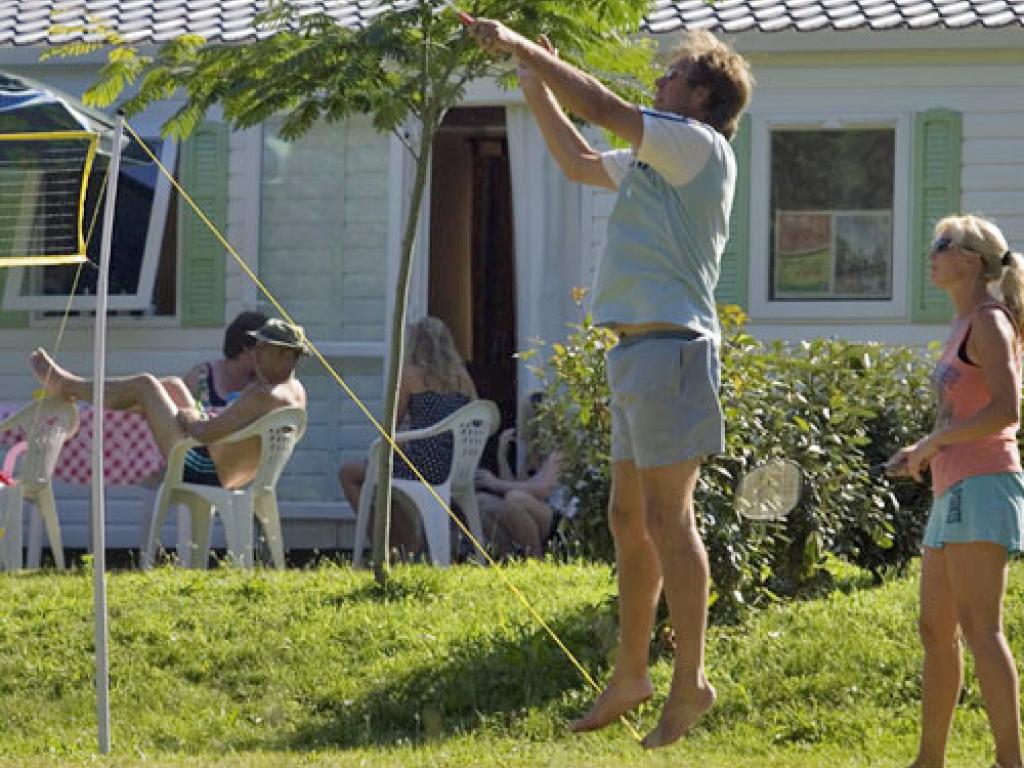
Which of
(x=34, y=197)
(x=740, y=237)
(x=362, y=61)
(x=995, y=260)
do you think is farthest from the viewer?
(x=740, y=237)

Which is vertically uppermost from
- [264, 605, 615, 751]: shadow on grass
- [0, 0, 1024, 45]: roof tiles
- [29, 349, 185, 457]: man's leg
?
[0, 0, 1024, 45]: roof tiles

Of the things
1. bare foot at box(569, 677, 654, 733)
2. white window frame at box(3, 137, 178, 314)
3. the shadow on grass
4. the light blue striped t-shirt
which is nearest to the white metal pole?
the shadow on grass

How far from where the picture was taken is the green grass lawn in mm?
7531

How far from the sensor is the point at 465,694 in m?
8.12

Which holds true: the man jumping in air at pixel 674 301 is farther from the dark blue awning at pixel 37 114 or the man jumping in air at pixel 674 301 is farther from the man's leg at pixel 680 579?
the dark blue awning at pixel 37 114

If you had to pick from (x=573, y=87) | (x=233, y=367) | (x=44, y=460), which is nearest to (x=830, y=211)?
(x=233, y=367)

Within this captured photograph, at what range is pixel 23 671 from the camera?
855 centimetres

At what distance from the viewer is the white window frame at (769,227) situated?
43.5 feet

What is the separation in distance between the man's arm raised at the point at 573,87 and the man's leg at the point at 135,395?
587 cm

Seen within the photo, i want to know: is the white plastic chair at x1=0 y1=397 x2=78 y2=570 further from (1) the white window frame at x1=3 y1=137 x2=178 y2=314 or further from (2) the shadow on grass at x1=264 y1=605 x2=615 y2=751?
(2) the shadow on grass at x1=264 y1=605 x2=615 y2=751

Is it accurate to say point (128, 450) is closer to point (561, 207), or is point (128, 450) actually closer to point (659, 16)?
point (561, 207)

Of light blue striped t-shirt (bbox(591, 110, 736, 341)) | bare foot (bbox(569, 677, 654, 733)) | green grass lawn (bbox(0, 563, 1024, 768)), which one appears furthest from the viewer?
green grass lawn (bbox(0, 563, 1024, 768))

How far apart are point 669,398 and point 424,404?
6331 mm

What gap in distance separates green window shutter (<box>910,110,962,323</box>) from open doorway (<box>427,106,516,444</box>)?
10.5 ft
